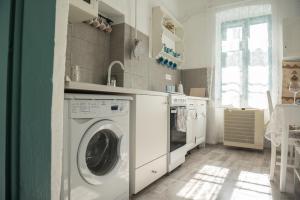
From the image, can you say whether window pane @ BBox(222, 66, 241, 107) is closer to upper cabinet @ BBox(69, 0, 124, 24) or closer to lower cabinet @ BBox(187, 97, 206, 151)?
lower cabinet @ BBox(187, 97, 206, 151)

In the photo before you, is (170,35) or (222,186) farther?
(170,35)

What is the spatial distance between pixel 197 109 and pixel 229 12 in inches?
78.5

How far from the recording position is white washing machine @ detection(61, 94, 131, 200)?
3.30ft

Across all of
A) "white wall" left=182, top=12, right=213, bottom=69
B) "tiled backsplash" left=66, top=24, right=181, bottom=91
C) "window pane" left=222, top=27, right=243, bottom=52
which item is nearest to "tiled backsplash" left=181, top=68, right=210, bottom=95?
"white wall" left=182, top=12, right=213, bottom=69

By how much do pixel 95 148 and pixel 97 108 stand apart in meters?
0.33

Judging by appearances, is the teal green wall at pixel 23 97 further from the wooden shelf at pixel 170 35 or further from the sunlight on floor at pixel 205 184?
the wooden shelf at pixel 170 35

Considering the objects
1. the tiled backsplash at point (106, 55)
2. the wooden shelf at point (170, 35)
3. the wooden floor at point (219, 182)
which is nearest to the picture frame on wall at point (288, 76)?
the wooden floor at point (219, 182)

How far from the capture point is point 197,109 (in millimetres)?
3041

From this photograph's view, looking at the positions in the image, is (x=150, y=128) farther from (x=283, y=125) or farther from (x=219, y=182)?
(x=283, y=125)

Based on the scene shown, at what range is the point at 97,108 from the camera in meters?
1.17

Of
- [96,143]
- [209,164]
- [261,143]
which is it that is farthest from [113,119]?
[261,143]

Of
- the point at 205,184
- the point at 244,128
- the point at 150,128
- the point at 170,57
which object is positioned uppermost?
the point at 170,57

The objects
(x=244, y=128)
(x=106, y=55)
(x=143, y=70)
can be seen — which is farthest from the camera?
(x=244, y=128)

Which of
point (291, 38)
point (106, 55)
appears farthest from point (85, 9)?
A: point (291, 38)
